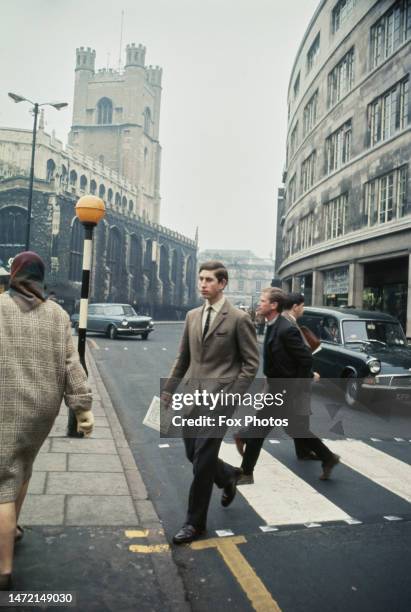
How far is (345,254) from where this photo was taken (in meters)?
22.1

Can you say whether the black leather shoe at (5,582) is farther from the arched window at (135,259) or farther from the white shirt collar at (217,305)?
the arched window at (135,259)

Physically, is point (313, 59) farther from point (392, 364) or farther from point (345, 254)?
point (392, 364)

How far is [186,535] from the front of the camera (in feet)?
11.9

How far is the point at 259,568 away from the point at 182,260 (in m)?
77.1

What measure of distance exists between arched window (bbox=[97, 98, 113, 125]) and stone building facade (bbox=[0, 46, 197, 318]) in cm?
125

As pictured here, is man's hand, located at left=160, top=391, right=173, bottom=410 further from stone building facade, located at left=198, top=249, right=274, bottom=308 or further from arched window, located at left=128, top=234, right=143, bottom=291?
stone building facade, located at left=198, top=249, right=274, bottom=308

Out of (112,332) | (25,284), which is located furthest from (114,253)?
(25,284)

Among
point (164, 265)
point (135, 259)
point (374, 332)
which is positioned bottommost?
point (374, 332)

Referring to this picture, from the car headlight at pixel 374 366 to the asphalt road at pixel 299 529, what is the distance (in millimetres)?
1946

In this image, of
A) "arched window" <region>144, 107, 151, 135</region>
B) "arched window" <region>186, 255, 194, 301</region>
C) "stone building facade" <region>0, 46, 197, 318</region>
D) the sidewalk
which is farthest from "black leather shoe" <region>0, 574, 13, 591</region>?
"arched window" <region>144, 107, 151, 135</region>

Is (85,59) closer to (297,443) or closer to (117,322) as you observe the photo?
(117,322)

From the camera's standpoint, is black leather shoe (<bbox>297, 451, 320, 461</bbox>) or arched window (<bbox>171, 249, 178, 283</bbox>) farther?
arched window (<bbox>171, 249, 178, 283</bbox>)

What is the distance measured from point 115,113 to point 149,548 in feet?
278

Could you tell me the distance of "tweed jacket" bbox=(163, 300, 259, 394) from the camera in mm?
3793
